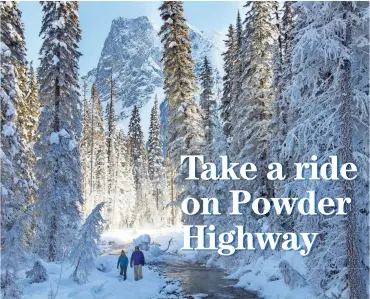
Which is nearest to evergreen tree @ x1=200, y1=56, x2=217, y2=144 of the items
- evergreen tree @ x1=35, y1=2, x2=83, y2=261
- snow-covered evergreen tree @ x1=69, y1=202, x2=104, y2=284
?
evergreen tree @ x1=35, y1=2, x2=83, y2=261

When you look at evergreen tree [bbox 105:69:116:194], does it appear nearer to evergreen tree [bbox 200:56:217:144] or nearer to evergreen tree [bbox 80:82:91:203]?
evergreen tree [bbox 80:82:91:203]

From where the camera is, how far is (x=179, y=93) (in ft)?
97.4

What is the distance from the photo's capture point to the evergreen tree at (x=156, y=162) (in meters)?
67.9

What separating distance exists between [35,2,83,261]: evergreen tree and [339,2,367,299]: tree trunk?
16652 mm

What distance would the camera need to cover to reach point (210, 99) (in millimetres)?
38562

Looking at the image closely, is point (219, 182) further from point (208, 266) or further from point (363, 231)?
point (363, 231)

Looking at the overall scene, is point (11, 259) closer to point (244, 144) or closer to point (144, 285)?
point (144, 285)

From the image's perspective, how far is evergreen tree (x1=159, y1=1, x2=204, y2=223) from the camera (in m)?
29.3

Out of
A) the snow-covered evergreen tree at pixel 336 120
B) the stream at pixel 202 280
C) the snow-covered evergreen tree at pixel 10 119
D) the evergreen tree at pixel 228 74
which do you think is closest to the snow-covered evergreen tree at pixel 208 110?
the evergreen tree at pixel 228 74

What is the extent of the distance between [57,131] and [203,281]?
11.6 metres

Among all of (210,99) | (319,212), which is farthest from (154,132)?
(319,212)

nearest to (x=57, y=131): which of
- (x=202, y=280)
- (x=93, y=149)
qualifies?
(x=202, y=280)

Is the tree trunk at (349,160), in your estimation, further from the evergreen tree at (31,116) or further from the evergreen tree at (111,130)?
the evergreen tree at (111,130)

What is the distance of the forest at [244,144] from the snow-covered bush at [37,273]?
0.12 ft
